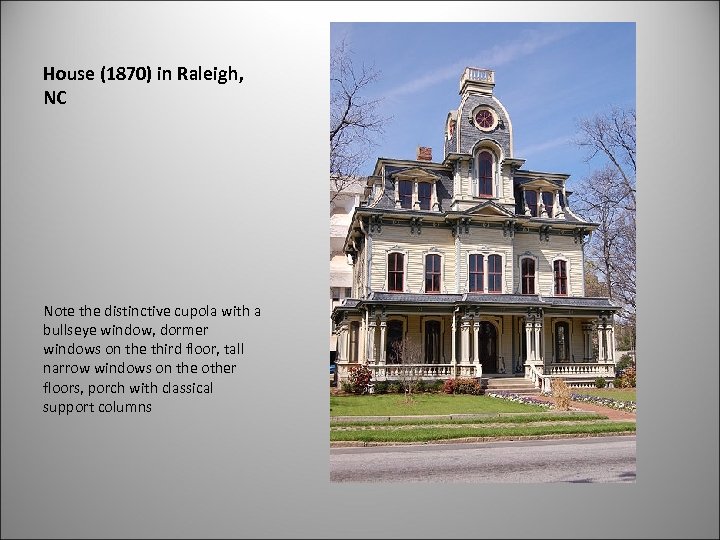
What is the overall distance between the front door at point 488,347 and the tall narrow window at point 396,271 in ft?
6.33

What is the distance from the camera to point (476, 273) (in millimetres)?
10758

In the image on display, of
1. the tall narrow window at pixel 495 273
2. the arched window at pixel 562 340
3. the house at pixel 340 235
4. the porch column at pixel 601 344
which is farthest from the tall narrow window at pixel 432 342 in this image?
the porch column at pixel 601 344

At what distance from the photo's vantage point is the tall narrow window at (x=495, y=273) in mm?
10562

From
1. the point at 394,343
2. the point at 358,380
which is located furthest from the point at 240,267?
the point at 394,343

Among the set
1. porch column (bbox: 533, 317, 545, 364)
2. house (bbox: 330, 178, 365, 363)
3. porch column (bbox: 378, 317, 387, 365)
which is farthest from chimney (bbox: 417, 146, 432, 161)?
porch column (bbox: 533, 317, 545, 364)

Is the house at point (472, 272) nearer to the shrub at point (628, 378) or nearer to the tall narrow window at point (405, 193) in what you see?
the tall narrow window at point (405, 193)

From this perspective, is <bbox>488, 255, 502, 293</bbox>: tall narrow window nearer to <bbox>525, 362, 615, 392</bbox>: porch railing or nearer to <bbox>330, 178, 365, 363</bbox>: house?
<bbox>525, 362, 615, 392</bbox>: porch railing

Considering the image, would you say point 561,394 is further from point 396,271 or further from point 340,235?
point 340,235

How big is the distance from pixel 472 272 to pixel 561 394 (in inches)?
126

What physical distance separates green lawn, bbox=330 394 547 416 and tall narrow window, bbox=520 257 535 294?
3360 mm

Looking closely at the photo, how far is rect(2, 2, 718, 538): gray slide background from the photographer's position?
551cm

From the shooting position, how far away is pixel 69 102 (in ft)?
18.7
